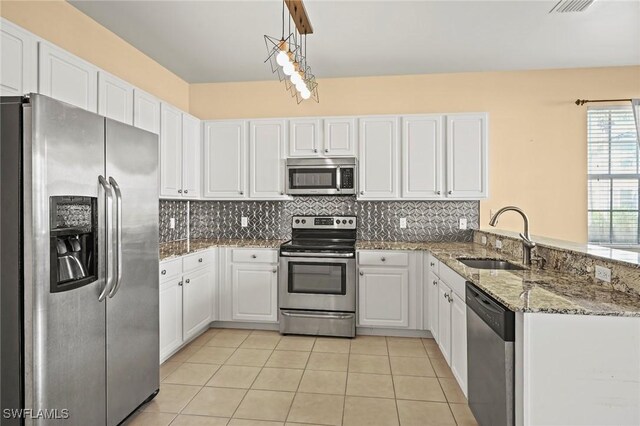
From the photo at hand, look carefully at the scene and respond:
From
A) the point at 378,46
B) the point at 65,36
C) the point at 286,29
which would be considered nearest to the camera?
the point at 65,36

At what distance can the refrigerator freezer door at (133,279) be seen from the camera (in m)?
1.92

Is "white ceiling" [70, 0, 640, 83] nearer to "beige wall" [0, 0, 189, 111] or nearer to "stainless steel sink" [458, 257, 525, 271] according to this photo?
"beige wall" [0, 0, 189, 111]

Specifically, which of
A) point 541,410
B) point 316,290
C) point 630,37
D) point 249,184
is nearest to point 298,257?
point 316,290

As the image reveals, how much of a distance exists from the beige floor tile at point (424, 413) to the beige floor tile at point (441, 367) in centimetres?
43

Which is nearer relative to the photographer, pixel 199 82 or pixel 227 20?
pixel 227 20

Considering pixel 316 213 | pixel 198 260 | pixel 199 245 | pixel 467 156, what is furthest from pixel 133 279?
pixel 467 156

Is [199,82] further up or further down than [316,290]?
further up

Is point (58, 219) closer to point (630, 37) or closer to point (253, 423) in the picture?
point (253, 423)

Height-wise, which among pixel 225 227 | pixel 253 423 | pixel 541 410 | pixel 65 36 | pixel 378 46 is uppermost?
pixel 378 46

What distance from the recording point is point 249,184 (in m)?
3.91

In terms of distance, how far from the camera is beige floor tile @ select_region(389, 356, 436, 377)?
2744 millimetres

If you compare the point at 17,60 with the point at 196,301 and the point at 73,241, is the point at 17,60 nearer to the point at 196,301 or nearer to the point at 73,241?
the point at 73,241

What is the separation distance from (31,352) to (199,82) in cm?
360

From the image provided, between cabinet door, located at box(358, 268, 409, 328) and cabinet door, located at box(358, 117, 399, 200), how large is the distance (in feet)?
2.65
